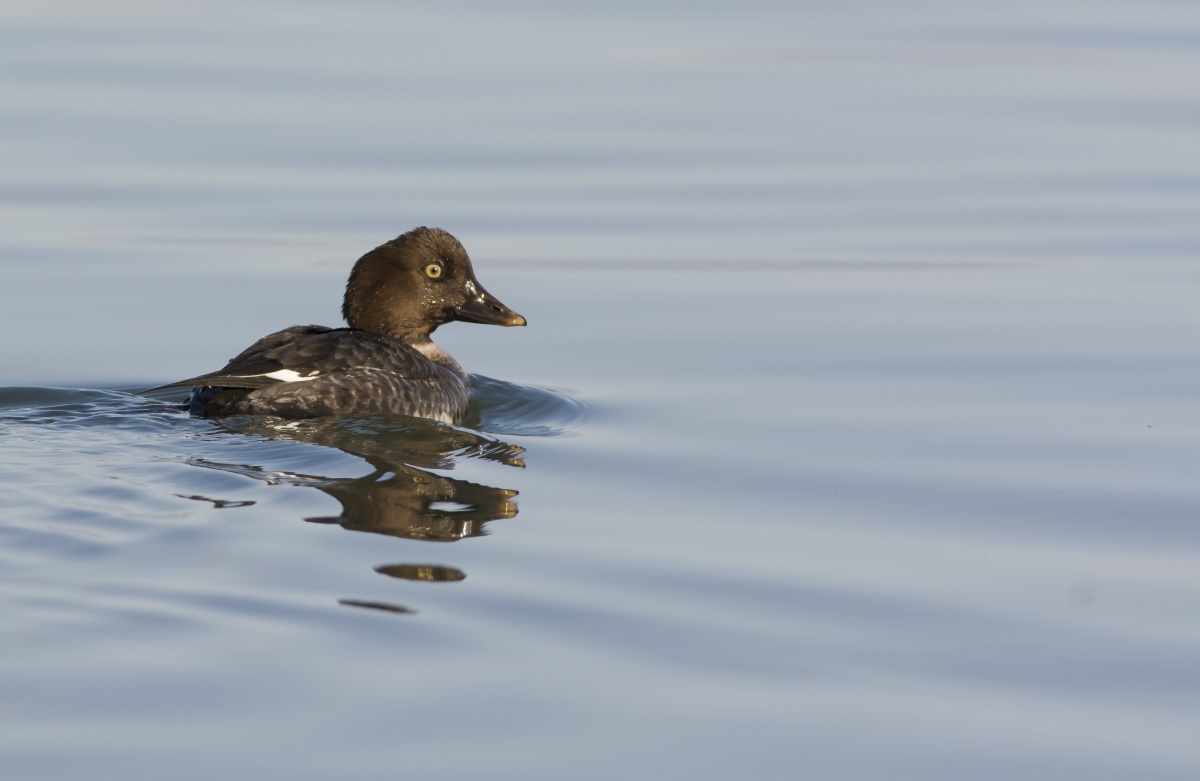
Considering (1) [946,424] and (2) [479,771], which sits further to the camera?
(1) [946,424]

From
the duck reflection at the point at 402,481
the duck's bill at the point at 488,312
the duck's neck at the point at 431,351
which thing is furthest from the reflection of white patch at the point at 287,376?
the duck's bill at the point at 488,312

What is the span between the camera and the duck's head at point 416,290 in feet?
33.3

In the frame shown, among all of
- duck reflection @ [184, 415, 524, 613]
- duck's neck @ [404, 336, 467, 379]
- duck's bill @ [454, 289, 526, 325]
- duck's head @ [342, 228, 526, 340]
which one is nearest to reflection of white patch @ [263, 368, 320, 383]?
duck reflection @ [184, 415, 524, 613]

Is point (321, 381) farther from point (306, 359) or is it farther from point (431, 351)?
point (431, 351)

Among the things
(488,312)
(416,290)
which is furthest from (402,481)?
(488,312)

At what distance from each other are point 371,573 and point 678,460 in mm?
2335

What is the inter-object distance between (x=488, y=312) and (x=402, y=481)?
8.46 ft

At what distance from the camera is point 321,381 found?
9.13 meters

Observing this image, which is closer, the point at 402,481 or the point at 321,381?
the point at 402,481

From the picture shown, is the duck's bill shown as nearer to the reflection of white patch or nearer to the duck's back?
the duck's back

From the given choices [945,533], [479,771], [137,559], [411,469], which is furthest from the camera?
[411,469]

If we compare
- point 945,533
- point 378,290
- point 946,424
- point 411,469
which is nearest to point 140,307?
point 378,290

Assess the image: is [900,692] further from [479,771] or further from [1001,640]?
[479,771]

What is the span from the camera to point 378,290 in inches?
402
